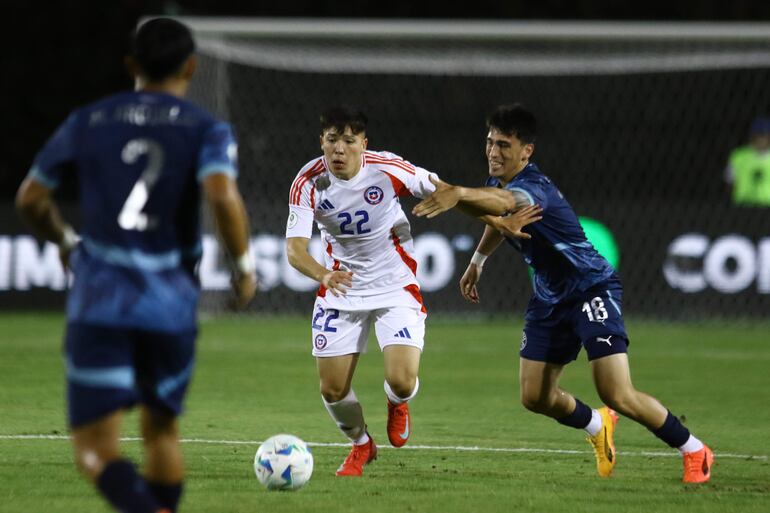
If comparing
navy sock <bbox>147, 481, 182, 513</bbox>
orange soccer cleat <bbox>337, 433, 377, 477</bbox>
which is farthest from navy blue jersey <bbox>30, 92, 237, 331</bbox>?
orange soccer cleat <bbox>337, 433, 377, 477</bbox>

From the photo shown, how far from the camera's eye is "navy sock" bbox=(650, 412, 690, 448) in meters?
7.16

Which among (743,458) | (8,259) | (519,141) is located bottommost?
(8,259)

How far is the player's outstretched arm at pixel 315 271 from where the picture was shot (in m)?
7.04

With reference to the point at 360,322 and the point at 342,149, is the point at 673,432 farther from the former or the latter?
the point at 342,149

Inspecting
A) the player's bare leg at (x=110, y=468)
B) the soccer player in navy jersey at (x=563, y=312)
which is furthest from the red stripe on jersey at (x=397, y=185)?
the player's bare leg at (x=110, y=468)

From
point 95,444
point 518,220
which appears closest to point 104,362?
point 95,444

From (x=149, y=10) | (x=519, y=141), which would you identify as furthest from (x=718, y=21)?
(x=519, y=141)

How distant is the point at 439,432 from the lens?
356 inches

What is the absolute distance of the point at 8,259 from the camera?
17.3 metres

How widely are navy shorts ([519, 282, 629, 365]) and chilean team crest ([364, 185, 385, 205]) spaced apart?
105 cm

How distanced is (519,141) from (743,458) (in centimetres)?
228

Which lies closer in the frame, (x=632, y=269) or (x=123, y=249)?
(x=123, y=249)

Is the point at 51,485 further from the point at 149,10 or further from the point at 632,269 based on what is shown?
the point at 149,10

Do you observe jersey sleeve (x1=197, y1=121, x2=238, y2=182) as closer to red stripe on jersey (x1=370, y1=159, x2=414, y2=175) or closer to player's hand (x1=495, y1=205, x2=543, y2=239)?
player's hand (x1=495, y1=205, x2=543, y2=239)
